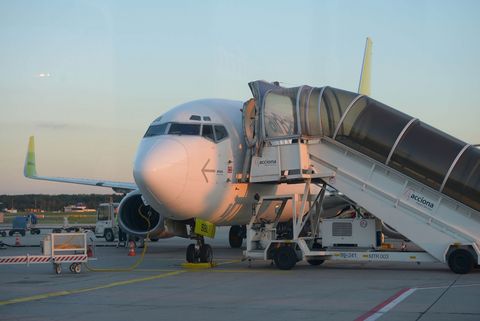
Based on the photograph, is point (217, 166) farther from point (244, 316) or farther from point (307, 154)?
point (244, 316)

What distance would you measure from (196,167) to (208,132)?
1.17 metres

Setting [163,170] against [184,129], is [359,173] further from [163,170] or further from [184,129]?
[163,170]

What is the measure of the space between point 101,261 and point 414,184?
32.4ft

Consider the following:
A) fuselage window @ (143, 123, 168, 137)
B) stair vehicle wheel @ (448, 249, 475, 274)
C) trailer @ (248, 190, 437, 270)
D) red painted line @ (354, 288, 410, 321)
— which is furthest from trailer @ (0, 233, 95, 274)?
stair vehicle wheel @ (448, 249, 475, 274)

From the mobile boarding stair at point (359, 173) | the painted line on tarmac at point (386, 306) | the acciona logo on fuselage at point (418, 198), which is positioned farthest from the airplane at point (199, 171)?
the painted line on tarmac at point (386, 306)

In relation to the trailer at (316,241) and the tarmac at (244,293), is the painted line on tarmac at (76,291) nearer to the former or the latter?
the tarmac at (244,293)

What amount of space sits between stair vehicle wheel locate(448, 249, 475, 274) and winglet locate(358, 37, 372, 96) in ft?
48.8

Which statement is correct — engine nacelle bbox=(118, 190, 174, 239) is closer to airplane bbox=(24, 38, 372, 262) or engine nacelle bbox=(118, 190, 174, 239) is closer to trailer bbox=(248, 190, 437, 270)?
airplane bbox=(24, 38, 372, 262)

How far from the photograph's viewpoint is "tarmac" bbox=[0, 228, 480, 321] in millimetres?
9477

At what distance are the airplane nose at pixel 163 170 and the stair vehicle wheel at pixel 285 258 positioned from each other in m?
2.85

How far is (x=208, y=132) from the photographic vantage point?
16750 millimetres

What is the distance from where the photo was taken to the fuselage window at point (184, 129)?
1642 cm

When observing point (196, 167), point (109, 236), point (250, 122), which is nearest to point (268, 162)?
point (250, 122)

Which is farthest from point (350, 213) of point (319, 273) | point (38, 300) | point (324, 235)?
point (38, 300)
